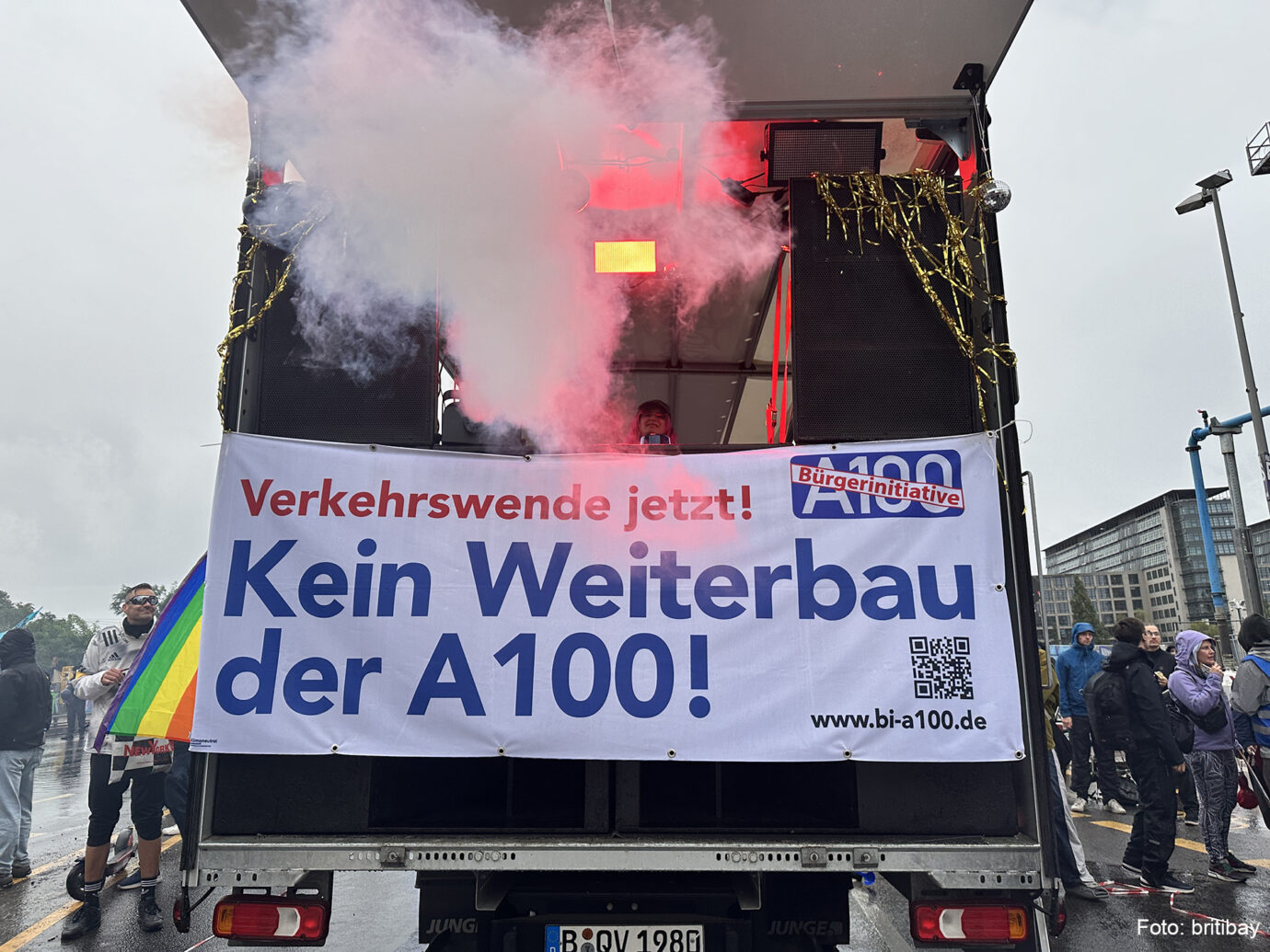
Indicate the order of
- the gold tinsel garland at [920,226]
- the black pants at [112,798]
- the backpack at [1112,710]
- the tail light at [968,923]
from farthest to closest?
the backpack at [1112,710], the black pants at [112,798], the gold tinsel garland at [920,226], the tail light at [968,923]

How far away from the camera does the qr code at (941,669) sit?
9.41 ft

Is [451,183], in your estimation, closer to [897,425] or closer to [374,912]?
[897,425]

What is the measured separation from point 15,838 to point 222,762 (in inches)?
195

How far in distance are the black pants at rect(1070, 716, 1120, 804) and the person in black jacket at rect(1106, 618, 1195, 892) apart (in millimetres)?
1865

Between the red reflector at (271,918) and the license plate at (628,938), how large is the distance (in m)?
0.77

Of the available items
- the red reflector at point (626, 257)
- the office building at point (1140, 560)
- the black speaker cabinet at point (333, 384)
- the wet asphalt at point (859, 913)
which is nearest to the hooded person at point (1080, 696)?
the wet asphalt at point (859, 913)

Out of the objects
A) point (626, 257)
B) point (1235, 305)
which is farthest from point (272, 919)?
point (1235, 305)

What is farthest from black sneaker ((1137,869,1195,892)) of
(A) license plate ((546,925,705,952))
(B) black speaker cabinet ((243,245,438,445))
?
(B) black speaker cabinet ((243,245,438,445))

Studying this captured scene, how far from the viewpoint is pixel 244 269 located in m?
3.16

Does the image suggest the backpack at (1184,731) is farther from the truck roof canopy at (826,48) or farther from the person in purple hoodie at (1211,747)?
the truck roof canopy at (826,48)

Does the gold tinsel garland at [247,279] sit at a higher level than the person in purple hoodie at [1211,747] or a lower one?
higher

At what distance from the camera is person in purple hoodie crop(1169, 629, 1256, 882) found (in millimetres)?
6258

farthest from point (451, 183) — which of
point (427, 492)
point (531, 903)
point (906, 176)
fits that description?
point (531, 903)

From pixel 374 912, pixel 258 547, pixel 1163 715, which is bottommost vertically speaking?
pixel 374 912
